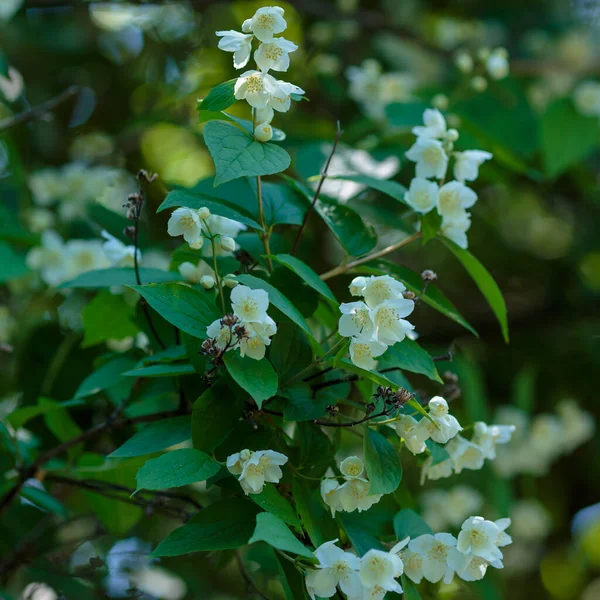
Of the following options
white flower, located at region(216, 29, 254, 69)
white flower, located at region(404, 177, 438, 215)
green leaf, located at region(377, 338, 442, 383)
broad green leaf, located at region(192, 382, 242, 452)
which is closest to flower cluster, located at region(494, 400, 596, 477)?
white flower, located at region(404, 177, 438, 215)

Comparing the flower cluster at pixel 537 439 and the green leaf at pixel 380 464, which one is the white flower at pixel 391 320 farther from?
the flower cluster at pixel 537 439

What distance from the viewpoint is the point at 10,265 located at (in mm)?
1585

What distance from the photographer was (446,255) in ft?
10.6

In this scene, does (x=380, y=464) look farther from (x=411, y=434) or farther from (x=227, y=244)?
(x=227, y=244)

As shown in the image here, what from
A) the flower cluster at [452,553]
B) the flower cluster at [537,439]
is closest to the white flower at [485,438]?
the flower cluster at [452,553]

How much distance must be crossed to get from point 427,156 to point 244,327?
1.61ft

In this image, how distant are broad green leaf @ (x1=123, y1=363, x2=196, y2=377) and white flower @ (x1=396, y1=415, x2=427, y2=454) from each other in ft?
0.93

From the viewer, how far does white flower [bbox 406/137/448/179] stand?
118 centimetres

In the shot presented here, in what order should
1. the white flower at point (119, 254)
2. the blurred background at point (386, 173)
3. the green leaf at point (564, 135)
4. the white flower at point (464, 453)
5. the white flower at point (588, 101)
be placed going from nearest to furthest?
the white flower at point (464, 453), the white flower at point (119, 254), the blurred background at point (386, 173), the green leaf at point (564, 135), the white flower at point (588, 101)

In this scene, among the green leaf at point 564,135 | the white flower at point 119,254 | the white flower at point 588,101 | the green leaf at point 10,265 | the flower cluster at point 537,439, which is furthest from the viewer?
the flower cluster at point 537,439

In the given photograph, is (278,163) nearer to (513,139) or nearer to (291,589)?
(291,589)

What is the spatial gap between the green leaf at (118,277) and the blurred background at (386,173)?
312mm

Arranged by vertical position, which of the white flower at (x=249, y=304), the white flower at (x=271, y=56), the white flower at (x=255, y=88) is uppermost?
the white flower at (x=271, y=56)

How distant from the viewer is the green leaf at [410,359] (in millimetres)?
968
